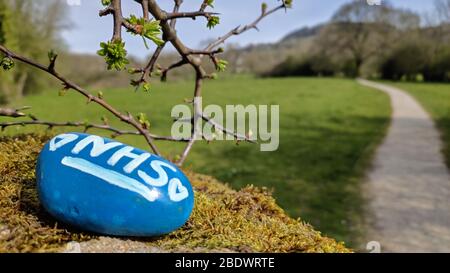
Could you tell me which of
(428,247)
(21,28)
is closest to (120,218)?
(428,247)

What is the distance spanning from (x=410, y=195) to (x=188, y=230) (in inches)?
256

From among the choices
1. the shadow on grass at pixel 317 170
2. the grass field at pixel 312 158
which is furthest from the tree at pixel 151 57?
the shadow on grass at pixel 317 170

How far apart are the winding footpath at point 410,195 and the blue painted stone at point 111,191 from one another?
14.5 ft

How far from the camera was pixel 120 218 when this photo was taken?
1833 millimetres

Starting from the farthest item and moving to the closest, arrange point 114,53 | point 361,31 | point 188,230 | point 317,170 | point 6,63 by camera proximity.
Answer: point 361,31
point 317,170
point 188,230
point 6,63
point 114,53

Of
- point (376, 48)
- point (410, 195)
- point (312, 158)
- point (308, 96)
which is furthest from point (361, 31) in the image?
point (410, 195)

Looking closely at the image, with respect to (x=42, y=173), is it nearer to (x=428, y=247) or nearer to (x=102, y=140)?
(x=102, y=140)

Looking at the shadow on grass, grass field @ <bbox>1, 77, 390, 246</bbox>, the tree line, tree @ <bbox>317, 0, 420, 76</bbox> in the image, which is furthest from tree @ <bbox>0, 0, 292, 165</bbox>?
tree @ <bbox>317, 0, 420, 76</bbox>

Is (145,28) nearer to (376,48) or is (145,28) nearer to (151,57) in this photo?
(151,57)

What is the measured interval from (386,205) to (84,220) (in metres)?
6.28

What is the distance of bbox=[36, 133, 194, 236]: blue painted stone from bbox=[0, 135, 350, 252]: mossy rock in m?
0.07

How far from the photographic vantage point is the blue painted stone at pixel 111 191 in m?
1.83

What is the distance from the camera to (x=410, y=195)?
7.62 m

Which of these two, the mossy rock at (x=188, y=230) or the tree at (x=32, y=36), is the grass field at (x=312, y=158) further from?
the tree at (x=32, y=36)
